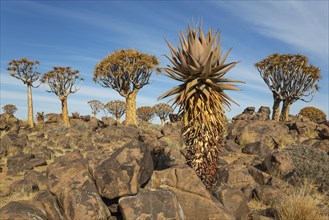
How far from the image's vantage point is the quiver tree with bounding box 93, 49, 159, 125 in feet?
102

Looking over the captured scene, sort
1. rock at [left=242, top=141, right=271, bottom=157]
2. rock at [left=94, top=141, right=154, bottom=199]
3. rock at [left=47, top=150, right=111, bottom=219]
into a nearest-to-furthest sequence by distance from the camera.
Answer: rock at [left=47, top=150, right=111, bottom=219] < rock at [left=94, top=141, right=154, bottom=199] < rock at [left=242, top=141, right=271, bottom=157]

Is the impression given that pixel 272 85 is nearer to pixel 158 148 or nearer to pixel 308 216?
pixel 158 148

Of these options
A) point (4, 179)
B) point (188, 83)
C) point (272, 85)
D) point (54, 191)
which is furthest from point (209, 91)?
point (272, 85)

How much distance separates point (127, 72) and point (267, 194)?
24607 mm

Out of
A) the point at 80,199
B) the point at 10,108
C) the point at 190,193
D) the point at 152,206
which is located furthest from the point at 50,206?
the point at 10,108

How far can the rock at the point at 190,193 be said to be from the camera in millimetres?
6066

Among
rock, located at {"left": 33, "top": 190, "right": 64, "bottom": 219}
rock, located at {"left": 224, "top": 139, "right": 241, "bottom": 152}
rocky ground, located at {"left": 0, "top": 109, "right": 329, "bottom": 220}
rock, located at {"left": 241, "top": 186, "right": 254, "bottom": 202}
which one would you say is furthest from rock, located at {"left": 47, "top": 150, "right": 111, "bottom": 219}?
rock, located at {"left": 224, "top": 139, "right": 241, "bottom": 152}

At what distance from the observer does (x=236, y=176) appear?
10.1m

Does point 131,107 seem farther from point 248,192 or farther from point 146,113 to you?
point 146,113

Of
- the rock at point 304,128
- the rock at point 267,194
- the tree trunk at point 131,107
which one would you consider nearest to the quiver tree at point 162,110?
the tree trunk at point 131,107

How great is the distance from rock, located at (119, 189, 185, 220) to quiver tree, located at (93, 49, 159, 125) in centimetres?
2536

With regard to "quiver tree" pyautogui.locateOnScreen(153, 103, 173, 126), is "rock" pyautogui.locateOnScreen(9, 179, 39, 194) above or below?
below

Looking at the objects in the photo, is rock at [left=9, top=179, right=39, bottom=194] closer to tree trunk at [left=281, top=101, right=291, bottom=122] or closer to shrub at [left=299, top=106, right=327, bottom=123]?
tree trunk at [left=281, top=101, right=291, bottom=122]

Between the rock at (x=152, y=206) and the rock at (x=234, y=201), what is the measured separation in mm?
1647
